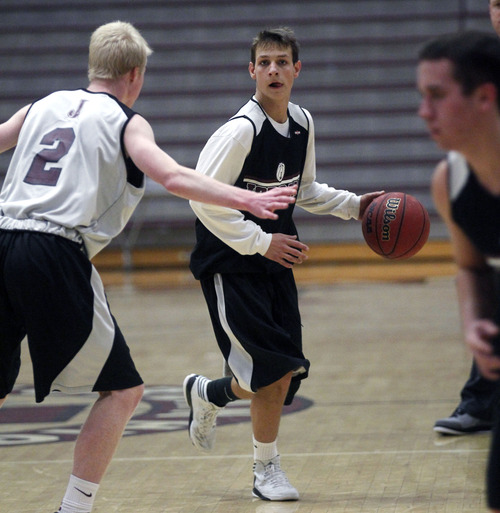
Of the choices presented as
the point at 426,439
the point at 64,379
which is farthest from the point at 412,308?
the point at 64,379

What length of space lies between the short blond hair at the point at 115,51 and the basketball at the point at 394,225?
1.21 m

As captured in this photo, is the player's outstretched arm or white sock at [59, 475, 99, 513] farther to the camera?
white sock at [59, 475, 99, 513]

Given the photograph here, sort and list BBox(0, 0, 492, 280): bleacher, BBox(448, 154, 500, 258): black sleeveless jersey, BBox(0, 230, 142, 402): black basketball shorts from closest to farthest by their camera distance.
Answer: BBox(448, 154, 500, 258): black sleeveless jersey → BBox(0, 230, 142, 402): black basketball shorts → BBox(0, 0, 492, 280): bleacher

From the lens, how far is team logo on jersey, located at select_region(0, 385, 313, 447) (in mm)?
4441

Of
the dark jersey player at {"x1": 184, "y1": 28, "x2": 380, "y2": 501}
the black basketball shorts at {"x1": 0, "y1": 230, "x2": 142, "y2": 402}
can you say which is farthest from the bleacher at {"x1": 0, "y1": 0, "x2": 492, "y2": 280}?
the black basketball shorts at {"x1": 0, "y1": 230, "x2": 142, "y2": 402}

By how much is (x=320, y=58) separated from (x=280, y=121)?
11430 mm

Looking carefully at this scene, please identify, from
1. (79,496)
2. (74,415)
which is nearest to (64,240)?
(79,496)

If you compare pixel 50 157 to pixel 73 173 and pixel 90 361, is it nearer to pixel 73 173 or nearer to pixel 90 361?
pixel 73 173

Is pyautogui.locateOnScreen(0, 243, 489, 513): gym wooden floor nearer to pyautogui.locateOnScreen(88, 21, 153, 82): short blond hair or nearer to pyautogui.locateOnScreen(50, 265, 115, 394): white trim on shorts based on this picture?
pyautogui.locateOnScreen(50, 265, 115, 394): white trim on shorts

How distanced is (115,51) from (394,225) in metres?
1.37

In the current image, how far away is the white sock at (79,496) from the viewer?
2.68 meters

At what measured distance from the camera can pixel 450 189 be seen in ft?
6.19

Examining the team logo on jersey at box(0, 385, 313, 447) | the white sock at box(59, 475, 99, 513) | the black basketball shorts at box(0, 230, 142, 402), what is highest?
the black basketball shorts at box(0, 230, 142, 402)

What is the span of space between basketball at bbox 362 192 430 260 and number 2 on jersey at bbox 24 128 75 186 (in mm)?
1373
